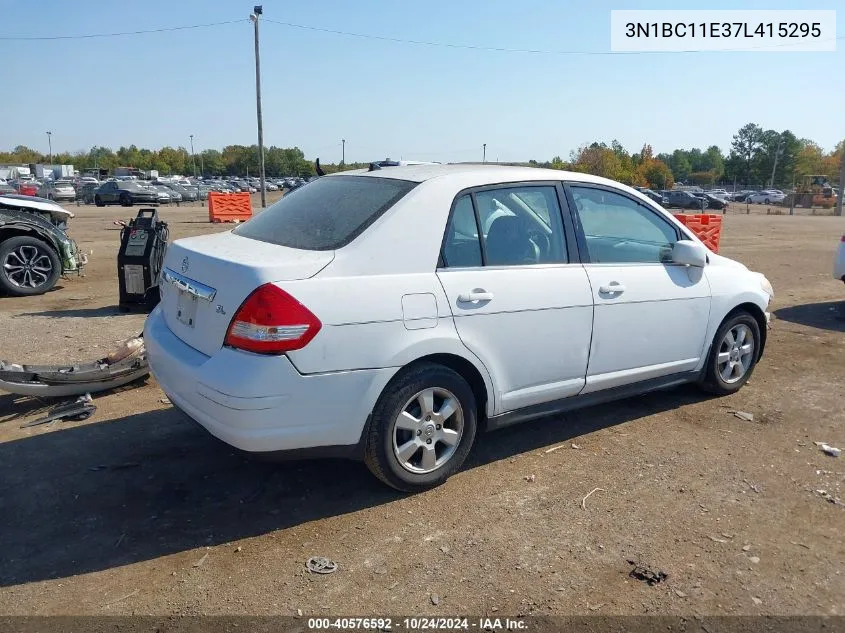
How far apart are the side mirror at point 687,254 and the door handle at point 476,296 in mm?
1694

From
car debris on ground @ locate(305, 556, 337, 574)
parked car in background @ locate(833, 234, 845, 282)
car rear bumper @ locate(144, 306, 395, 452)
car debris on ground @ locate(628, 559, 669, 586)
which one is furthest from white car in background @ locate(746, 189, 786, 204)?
car debris on ground @ locate(305, 556, 337, 574)

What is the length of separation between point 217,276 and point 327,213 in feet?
2.58

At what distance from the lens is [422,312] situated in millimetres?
3602

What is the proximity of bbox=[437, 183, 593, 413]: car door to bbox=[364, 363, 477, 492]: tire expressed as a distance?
239 mm

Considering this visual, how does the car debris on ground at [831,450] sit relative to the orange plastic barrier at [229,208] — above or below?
below

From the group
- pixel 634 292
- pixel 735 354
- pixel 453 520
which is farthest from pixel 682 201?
pixel 453 520

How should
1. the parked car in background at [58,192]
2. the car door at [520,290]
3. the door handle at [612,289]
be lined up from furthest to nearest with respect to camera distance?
the parked car in background at [58,192], the door handle at [612,289], the car door at [520,290]

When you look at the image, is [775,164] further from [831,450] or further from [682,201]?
[831,450]

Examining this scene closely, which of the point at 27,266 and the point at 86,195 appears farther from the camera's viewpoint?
the point at 86,195

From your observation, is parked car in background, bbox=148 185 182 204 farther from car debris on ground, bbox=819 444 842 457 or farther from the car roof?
car debris on ground, bbox=819 444 842 457

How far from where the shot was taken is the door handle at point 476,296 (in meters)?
3.76

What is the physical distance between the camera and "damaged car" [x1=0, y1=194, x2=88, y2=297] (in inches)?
367

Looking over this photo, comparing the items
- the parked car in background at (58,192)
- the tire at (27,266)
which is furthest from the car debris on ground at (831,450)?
the parked car in background at (58,192)

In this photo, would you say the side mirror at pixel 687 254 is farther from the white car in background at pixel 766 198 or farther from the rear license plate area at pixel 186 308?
the white car in background at pixel 766 198
